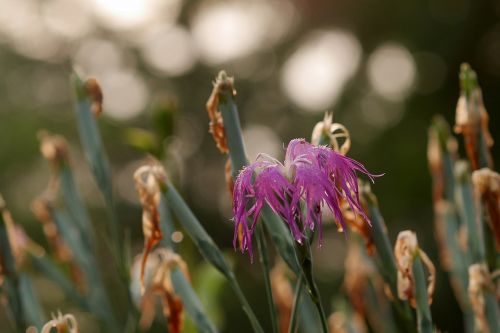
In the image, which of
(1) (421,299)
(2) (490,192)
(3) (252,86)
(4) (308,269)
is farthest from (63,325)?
(3) (252,86)

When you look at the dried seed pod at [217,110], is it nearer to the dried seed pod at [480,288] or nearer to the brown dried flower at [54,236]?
the dried seed pod at [480,288]

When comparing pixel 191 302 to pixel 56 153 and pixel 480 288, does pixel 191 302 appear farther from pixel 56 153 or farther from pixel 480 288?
pixel 56 153

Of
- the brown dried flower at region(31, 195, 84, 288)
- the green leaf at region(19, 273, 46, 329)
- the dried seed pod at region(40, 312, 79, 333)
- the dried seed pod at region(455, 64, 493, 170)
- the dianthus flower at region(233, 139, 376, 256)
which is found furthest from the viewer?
the brown dried flower at region(31, 195, 84, 288)

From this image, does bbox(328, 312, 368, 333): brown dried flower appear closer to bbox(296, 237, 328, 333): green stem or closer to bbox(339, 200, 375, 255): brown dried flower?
bbox(339, 200, 375, 255): brown dried flower

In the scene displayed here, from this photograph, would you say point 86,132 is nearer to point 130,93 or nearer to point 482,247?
point 482,247

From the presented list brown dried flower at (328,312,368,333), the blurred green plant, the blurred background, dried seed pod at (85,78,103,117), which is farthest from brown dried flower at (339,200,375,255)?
the blurred background

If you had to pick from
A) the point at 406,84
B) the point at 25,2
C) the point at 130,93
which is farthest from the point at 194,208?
the point at 25,2
